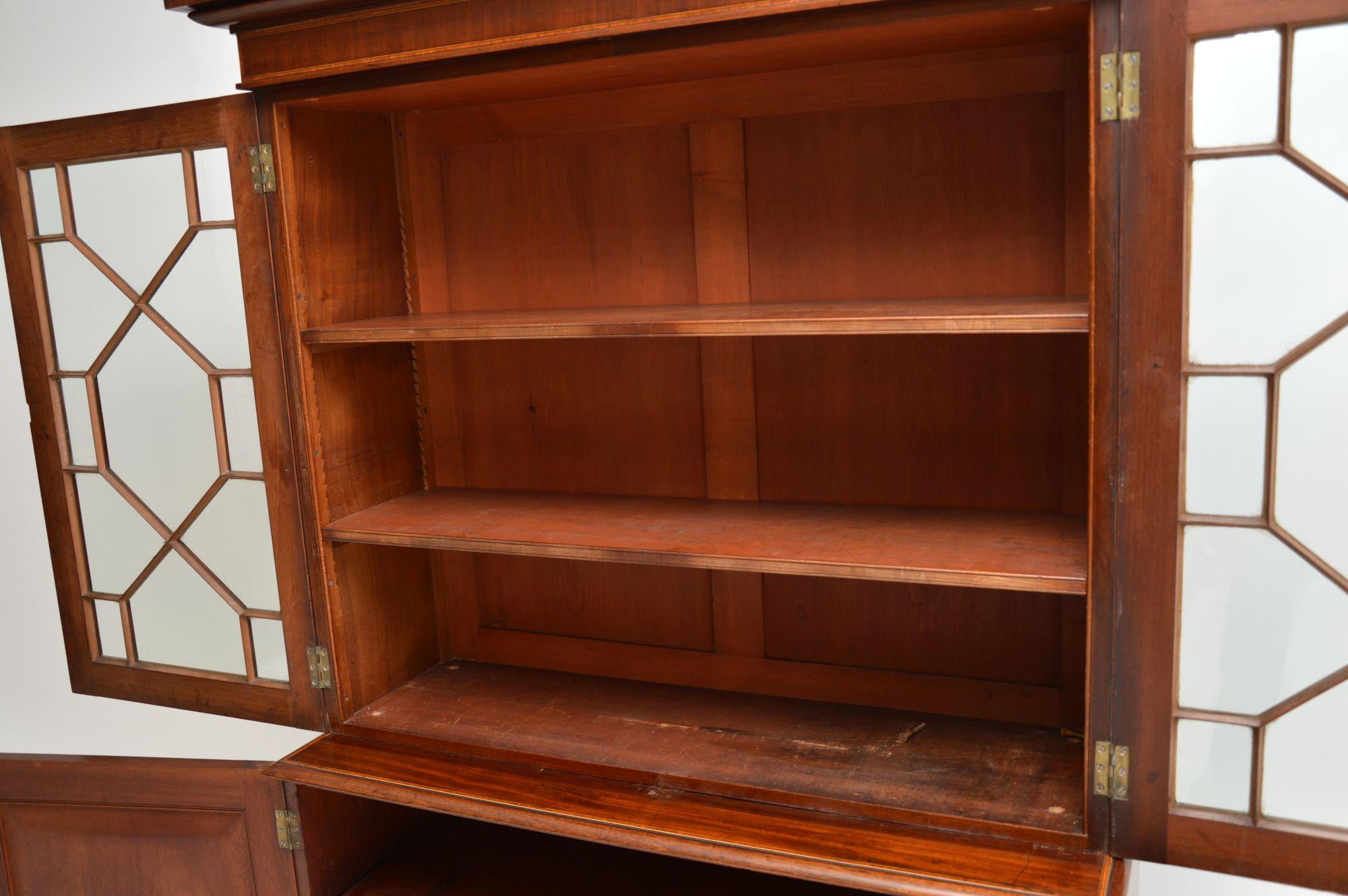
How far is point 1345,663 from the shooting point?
5.32ft

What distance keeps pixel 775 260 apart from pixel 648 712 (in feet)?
3.30

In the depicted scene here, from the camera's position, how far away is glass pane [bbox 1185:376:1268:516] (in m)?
1.62

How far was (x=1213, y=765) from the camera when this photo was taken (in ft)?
5.66

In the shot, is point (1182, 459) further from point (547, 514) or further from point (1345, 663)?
point (547, 514)

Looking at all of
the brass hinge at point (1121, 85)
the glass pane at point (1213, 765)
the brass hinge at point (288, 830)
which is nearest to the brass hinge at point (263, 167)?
the brass hinge at point (288, 830)

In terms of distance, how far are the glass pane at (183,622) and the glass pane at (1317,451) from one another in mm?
2067

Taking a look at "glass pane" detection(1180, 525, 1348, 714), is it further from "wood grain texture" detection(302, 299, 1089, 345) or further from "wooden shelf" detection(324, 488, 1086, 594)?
"wood grain texture" detection(302, 299, 1089, 345)

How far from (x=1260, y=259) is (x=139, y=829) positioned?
245cm

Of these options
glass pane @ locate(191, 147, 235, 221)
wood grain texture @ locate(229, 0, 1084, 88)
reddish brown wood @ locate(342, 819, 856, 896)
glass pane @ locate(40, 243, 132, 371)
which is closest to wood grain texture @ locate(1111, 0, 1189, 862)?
wood grain texture @ locate(229, 0, 1084, 88)

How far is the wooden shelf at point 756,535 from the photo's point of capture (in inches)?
74.3

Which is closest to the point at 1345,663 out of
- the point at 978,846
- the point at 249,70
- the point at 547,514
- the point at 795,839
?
the point at 978,846

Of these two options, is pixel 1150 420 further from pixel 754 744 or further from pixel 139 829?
pixel 139 829

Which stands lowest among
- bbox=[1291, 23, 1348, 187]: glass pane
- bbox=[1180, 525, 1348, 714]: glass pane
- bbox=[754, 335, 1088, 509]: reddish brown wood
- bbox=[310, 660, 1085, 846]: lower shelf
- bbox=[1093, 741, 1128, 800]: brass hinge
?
bbox=[310, 660, 1085, 846]: lower shelf

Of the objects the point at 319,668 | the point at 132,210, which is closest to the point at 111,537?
the point at 319,668
